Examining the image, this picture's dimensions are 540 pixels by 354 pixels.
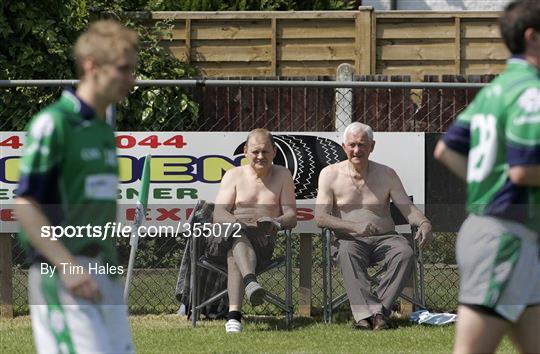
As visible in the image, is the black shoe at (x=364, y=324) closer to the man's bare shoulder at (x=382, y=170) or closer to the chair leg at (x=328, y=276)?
the chair leg at (x=328, y=276)

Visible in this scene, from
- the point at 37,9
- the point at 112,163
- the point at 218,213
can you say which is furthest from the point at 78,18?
the point at 112,163

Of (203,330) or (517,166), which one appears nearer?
(517,166)

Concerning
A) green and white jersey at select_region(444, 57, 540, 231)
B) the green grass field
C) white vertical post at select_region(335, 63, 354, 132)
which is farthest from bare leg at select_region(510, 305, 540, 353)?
white vertical post at select_region(335, 63, 354, 132)

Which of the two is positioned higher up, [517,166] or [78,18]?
[78,18]

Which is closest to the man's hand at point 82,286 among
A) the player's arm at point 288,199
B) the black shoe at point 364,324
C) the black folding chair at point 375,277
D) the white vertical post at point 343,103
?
the black shoe at point 364,324

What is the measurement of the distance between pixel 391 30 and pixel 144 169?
574 cm

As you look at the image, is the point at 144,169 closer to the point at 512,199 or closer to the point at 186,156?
the point at 186,156

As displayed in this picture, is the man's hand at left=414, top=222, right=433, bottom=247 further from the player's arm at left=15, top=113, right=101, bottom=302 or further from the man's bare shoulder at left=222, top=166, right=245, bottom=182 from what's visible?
the player's arm at left=15, top=113, right=101, bottom=302

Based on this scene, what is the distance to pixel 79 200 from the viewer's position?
404 centimetres

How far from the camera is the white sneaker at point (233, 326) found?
8188 mm

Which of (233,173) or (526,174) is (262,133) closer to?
(233,173)

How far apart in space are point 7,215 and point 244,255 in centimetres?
186

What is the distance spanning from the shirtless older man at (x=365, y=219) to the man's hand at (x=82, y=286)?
4582 millimetres

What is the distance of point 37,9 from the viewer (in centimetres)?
1172
